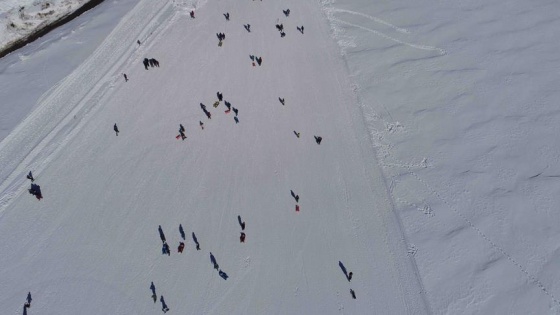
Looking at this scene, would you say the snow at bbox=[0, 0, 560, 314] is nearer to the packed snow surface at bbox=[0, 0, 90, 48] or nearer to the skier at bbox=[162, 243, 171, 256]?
the skier at bbox=[162, 243, 171, 256]

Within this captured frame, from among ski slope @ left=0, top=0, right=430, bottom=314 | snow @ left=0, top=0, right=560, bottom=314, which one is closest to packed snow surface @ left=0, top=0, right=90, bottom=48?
snow @ left=0, top=0, right=560, bottom=314

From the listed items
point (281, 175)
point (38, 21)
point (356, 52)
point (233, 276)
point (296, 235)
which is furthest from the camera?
point (38, 21)

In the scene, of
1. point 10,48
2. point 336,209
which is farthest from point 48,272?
point 10,48

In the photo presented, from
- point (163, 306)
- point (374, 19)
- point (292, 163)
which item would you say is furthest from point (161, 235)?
point (374, 19)

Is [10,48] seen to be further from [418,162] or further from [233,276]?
[418,162]

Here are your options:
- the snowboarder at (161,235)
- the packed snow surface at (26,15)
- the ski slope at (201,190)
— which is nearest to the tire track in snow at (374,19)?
the ski slope at (201,190)

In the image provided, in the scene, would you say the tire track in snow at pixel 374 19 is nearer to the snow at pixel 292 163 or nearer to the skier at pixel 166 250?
the snow at pixel 292 163
